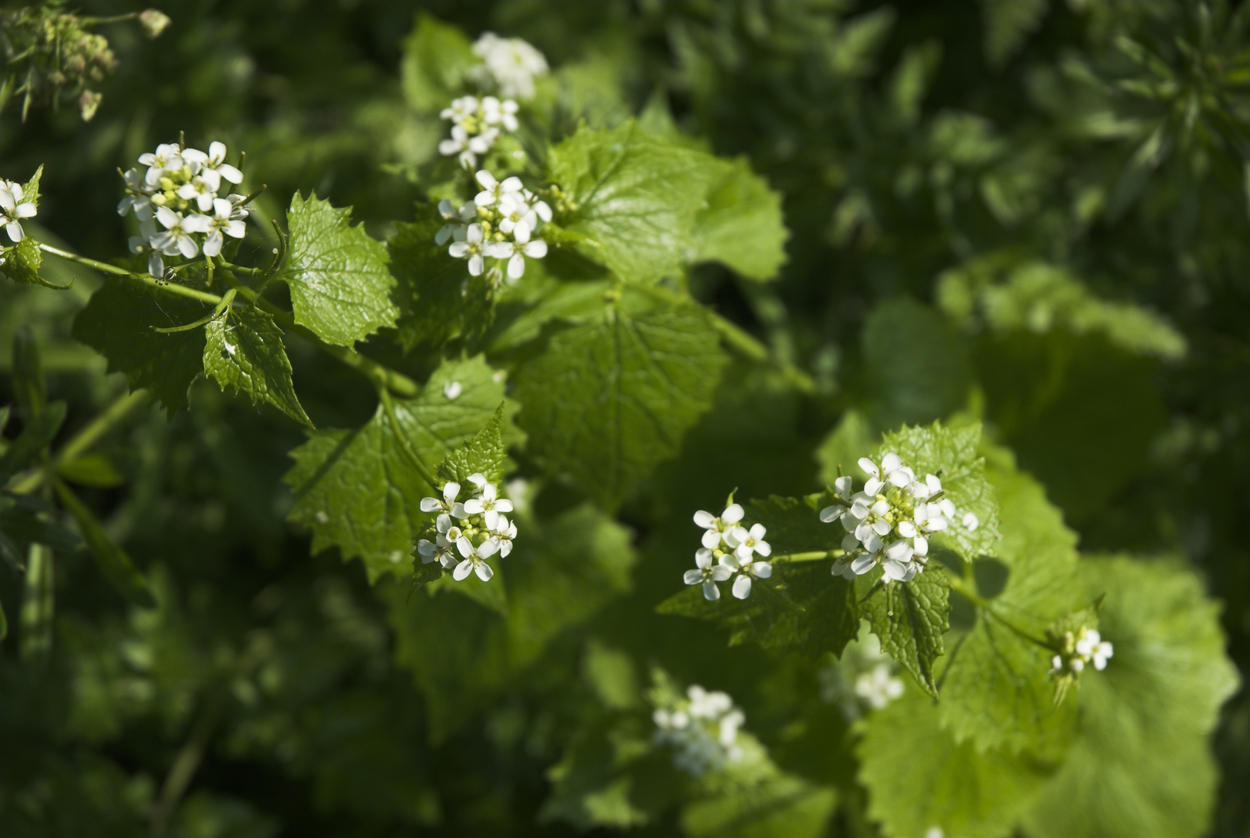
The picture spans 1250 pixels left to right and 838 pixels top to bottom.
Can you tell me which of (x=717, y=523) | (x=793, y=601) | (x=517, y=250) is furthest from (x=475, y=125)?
(x=793, y=601)

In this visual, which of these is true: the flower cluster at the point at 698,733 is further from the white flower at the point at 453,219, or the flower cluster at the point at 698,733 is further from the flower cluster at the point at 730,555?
the white flower at the point at 453,219

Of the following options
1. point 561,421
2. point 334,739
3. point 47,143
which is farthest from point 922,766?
point 47,143

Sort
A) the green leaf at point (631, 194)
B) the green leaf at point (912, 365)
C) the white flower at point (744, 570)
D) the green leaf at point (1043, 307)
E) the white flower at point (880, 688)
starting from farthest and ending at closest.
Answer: the green leaf at point (1043, 307) → the green leaf at point (912, 365) → the white flower at point (880, 688) → the green leaf at point (631, 194) → the white flower at point (744, 570)

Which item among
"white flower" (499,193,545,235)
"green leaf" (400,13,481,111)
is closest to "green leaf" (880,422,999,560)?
"white flower" (499,193,545,235)

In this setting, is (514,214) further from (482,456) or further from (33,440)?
(33,440)

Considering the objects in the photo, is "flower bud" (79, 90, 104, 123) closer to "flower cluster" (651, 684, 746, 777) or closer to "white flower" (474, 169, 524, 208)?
"white flower" (474, 169, 524, 208)

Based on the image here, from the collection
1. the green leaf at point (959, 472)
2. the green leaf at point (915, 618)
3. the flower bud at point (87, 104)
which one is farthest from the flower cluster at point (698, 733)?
the flower bud at point (87, 104)

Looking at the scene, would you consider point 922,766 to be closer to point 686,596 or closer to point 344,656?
point 686,596
